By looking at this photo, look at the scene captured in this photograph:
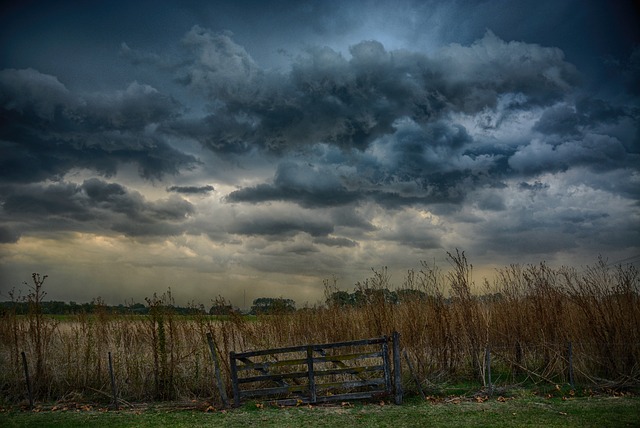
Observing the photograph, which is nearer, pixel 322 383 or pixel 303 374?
pixel 303 374

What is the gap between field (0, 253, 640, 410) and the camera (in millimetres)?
15211

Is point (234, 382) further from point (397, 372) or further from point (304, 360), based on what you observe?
point (397, 372)

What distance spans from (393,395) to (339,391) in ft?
5.25

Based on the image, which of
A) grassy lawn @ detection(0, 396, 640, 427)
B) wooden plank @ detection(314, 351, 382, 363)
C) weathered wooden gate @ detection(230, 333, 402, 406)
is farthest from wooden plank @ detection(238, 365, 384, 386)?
grassy lawn @ detection(0, 396, 640, 427)

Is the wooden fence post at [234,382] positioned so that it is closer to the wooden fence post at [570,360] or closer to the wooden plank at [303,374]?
the wooden plank at [303,374]

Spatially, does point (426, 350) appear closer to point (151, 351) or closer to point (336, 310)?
point (336, 310)

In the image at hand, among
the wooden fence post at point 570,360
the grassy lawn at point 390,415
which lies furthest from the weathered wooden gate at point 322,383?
the wooden fence post at point 570,360

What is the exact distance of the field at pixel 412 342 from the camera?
1521cm

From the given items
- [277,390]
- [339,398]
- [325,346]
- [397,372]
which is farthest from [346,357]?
[277,390]

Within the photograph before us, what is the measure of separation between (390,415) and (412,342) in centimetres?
524

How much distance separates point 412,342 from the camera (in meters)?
16.9

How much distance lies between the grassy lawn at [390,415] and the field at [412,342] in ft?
4.99

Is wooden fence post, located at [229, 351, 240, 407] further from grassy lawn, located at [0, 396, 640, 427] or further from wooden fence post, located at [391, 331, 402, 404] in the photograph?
wooden fence post, located at [391, 331, 402, 404]

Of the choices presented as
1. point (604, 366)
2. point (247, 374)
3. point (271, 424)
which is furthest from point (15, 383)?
point (604, 366)
